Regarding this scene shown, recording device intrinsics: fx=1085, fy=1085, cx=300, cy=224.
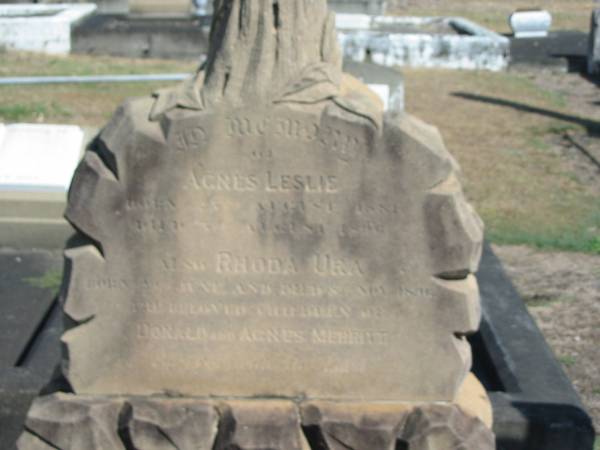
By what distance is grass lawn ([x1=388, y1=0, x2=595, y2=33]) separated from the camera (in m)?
17.8

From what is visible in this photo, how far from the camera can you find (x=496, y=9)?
64.3ft

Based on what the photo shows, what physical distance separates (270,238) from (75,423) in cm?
100

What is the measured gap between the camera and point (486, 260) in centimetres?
605

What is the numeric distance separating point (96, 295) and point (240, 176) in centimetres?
69

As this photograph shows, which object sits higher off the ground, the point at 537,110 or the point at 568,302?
the point at 568,302

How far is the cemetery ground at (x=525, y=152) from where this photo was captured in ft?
21.2

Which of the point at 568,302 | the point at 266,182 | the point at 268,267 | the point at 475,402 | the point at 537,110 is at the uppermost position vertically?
the point at 266,182

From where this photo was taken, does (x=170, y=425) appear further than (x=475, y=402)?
No

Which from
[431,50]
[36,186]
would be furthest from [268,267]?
[431,50]

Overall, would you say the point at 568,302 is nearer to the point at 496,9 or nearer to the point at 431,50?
the point at 431,50

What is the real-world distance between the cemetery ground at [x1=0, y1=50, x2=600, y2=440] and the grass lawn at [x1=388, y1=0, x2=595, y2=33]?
4.01 meters

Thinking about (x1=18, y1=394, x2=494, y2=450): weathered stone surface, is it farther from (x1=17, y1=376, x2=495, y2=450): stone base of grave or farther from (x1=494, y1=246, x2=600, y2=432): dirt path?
(x1=494, y1=246, x2=600, y2=432): dirt path

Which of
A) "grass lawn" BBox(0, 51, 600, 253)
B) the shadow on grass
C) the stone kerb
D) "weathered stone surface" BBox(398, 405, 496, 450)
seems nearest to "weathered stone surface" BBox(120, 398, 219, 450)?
"weathered stone surface" BBox(398, 405, 496, 450)

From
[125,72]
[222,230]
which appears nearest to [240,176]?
[222,230]
